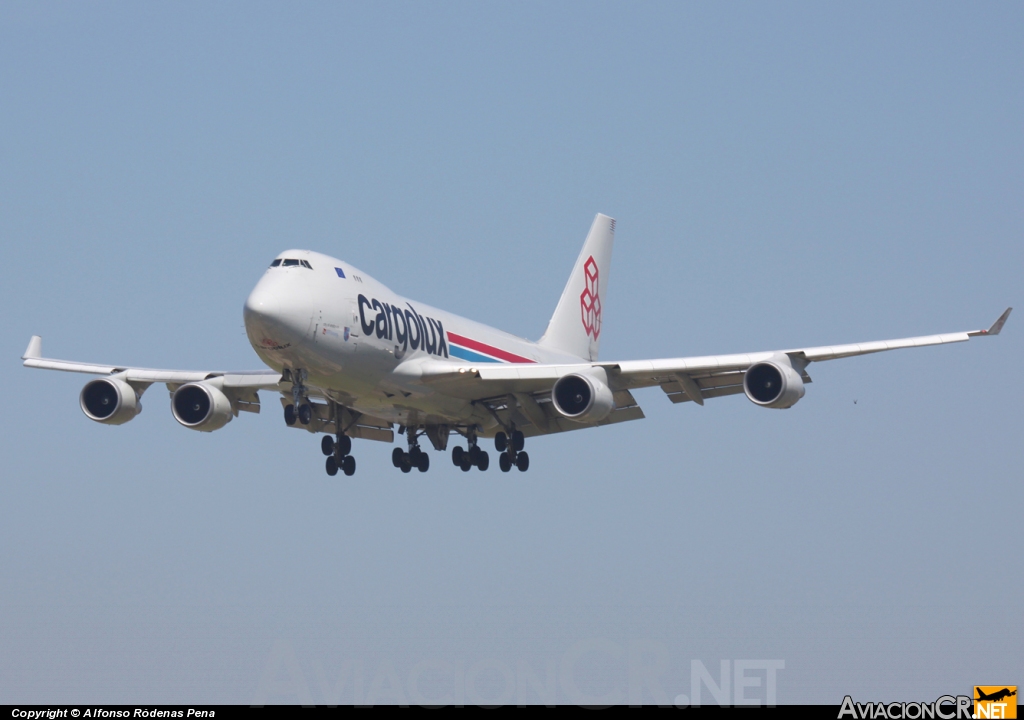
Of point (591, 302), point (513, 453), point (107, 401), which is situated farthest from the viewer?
point (591, 302)

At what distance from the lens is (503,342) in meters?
41.7

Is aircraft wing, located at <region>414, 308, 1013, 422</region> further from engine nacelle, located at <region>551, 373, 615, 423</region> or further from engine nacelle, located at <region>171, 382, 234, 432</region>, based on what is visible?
engine nacelle, located at <region>171, 382, 234, 432</region>

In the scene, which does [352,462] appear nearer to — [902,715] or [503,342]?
[503,342]

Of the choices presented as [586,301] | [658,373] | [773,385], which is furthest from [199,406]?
[586,301]

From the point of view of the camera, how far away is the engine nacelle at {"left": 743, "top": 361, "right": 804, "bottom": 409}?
33688 millimetres

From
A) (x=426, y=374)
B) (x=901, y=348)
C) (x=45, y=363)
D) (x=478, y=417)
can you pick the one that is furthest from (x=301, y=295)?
(x=901, y=348)

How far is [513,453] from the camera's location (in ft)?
132

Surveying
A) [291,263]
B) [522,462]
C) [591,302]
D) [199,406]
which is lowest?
[199,406]

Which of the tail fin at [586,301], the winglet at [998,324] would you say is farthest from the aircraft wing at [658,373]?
the tail fin at [586,301]

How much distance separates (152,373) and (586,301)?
17505mm

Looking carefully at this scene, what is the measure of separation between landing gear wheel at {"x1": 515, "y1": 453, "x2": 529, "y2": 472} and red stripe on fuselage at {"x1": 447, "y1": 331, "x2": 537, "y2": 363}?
2993 millimetres

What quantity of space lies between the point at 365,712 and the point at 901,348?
18.5 m

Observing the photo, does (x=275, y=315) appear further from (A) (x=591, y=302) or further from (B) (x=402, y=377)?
(A) (x=591, y=302)

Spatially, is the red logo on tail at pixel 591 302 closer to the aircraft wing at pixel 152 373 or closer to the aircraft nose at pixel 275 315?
the aircraft wing at pixel 152 373
